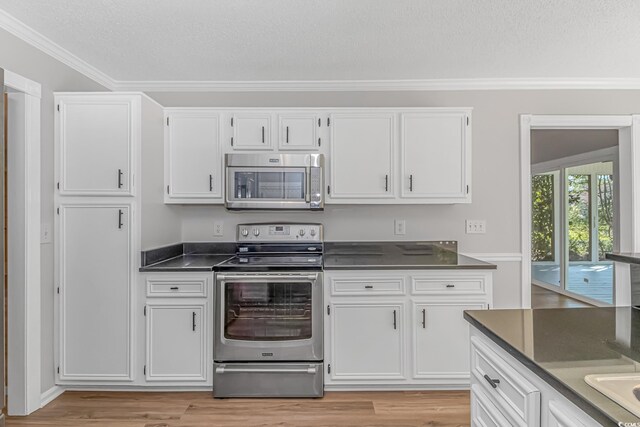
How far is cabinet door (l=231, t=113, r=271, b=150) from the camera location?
3117mm

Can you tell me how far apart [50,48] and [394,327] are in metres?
3.01

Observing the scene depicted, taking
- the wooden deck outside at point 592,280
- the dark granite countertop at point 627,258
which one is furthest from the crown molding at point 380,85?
the wooden deck outside at point 592,280

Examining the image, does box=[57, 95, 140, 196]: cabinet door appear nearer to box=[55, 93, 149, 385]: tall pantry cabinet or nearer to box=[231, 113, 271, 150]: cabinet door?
box=[55, 93, 149, 385]: tall pantry cabinet

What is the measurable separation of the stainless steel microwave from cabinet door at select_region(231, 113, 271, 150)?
140 mm

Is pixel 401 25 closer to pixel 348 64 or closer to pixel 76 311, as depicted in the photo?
pixel 348 64

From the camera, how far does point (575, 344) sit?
1.12 metres

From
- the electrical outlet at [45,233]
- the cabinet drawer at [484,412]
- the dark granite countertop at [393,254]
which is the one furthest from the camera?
the dark granite countertop at [393,254]

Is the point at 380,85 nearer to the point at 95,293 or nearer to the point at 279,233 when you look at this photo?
the point at 279,233

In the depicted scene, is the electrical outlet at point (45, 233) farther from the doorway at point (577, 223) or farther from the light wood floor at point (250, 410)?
the doorway at point (577, 223)

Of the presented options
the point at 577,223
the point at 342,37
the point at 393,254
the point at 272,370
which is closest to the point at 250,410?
the point at 272,370

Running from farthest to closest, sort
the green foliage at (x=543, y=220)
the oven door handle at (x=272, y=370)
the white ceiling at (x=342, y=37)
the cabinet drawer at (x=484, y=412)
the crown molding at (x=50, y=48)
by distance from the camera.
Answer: the green foliage at (x=543, y=220) < the oven door handle at (x=272, y=370) < the crown molding at (x=50, y=48) < the white ceiling at (x=342, y=37) < the cabinet drawer at (x=484, y=412)

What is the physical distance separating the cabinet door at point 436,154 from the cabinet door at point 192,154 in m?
1.50

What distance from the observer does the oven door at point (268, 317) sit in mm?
2670

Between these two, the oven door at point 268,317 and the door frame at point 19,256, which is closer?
the door frame at point 19,256
